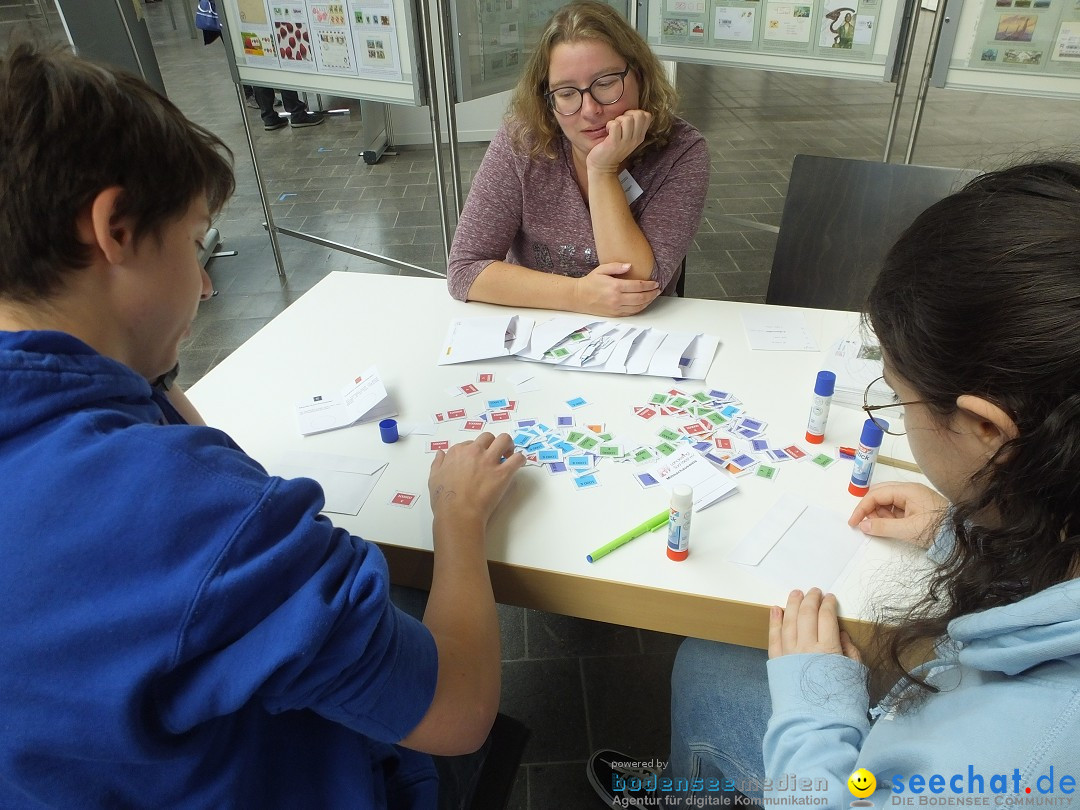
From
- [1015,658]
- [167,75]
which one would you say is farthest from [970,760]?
[167,75]

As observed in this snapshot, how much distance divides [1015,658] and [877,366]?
36.9 inches

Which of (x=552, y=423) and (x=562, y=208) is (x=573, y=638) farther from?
(x=562, y=208)

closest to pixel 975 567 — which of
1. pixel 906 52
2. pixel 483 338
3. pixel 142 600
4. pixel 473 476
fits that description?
pixel 473 476

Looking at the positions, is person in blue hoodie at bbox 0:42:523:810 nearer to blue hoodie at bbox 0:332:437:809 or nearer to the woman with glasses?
blue hoodie at bbox 0:332:437:809

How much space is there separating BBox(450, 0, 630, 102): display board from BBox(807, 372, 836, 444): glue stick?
2393 mm

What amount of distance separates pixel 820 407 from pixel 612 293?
0.62 meters

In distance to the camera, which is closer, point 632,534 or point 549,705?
point 632,534

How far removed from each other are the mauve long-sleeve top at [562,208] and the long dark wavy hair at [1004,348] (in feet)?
3.48

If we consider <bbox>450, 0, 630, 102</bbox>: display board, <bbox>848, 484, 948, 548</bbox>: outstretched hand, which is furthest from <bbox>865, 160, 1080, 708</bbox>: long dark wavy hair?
<bbox>450, 0, 630, 102</bbox>: display board

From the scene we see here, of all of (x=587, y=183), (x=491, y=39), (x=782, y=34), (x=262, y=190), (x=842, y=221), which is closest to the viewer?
(x=587, y=183)

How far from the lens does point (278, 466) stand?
1.27 metres

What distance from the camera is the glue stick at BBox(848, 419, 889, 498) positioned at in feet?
3.67

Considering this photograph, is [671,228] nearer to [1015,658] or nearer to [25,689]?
[1015,658]

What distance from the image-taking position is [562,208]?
192cm
